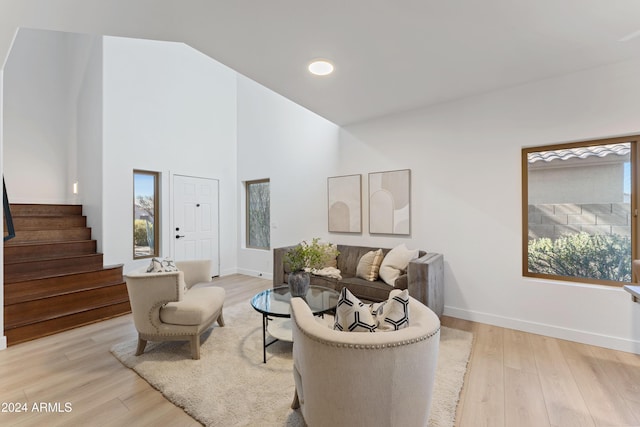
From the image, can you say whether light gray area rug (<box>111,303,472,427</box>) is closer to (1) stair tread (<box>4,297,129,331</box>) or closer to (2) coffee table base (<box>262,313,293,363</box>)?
(2) coffee table base (<box>262,313,293,363</box>)

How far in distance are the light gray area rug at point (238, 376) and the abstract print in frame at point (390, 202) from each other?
54.9 inches

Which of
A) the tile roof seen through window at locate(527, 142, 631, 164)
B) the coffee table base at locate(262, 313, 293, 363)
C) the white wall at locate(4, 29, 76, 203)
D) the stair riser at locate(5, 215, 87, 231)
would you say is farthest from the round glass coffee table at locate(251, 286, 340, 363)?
the white wall at locate(4, 29, 76, 203)

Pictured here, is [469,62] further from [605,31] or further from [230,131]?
[230,131]

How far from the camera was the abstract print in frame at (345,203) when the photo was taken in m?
4.09

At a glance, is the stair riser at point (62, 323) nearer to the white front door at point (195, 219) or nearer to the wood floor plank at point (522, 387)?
the white front door at point (195, 219)

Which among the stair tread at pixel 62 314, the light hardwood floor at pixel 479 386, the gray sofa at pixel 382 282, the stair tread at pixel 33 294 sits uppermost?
the gray sofa at pixel 382 282

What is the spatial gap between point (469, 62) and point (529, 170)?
4.40 feet

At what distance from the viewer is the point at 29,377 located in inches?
84.8

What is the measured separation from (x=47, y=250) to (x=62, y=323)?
1.20m

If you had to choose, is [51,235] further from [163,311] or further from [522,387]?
[522,387]

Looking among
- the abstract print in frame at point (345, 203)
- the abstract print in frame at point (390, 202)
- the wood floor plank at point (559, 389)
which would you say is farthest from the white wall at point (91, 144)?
the wood floor plank at point (559, 389)

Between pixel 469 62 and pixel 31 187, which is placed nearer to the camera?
pixel 469 62

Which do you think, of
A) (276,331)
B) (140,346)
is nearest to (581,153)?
(276,331)

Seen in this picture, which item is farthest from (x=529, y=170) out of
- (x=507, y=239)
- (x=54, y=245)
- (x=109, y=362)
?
Result: (x=54, y=245)
